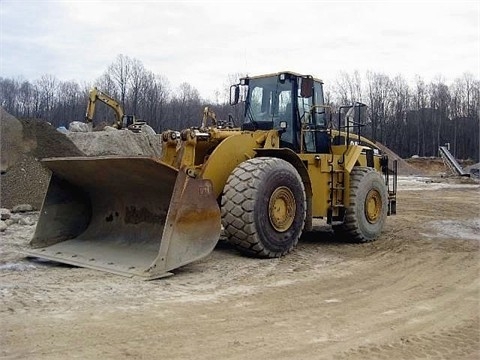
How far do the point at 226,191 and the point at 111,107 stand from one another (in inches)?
712

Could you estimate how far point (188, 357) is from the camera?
3744 mm

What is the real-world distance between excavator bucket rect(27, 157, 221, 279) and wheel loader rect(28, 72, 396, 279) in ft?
0.04

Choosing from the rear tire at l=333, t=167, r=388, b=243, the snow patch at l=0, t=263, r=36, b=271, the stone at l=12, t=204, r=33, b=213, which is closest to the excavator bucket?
the snow patch at l=0, t=263, r=36, b=271

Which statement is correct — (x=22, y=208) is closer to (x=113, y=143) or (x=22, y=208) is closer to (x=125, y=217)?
(x=125, y=217)

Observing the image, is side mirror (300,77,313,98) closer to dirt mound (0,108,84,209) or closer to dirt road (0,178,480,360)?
dirt road (0,178,480,360)

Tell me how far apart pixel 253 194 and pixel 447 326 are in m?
2.75

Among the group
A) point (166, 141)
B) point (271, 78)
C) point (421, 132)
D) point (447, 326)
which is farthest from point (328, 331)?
point (421, 132)

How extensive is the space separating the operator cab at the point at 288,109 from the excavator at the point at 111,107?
1315 cm

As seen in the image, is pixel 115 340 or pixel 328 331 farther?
pixel 328 331

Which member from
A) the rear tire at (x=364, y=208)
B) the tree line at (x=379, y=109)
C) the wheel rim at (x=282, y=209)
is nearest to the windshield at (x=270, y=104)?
the rear tire at (x=364, y=208)

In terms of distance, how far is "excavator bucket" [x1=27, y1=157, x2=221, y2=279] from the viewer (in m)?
5.99

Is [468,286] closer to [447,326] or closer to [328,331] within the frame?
[447,326]

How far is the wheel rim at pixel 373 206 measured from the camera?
9039 millimetres

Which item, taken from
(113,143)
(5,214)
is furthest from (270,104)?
(113,143)
